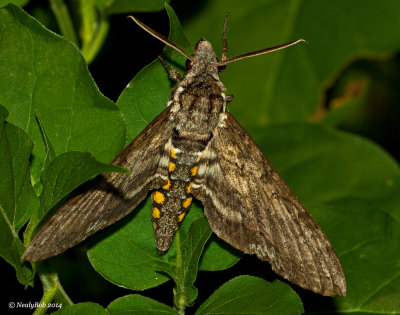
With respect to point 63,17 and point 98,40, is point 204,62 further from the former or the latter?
point 63,17

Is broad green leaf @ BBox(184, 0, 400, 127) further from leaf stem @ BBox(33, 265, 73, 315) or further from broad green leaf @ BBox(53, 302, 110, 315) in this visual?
broad green leaf @ BBox(53, 302, 110, 315)

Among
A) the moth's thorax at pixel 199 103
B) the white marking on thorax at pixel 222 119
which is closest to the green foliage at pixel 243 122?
the moth's thorax at pixel 199 103

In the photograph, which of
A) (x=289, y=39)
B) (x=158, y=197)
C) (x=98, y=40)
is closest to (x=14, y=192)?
(x=158, y=197)

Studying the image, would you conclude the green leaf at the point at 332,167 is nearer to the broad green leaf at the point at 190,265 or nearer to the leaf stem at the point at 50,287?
the broad green leaf at the point at 190,265

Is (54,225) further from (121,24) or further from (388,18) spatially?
(388,18)

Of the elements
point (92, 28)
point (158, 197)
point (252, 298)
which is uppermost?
point (92, 28)

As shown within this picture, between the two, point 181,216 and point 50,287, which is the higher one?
point 181,216
